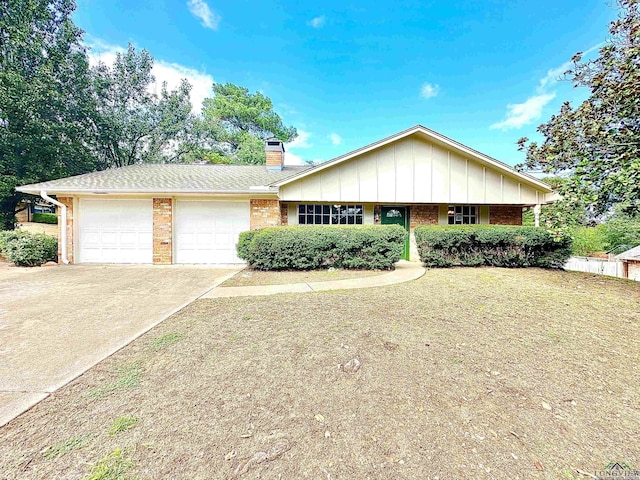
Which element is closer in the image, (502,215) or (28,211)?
(502,215)

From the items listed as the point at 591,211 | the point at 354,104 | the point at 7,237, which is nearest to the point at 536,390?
the point at 591,211

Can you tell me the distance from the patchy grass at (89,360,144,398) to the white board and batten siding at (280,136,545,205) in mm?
7201

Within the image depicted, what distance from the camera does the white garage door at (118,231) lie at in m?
9.80

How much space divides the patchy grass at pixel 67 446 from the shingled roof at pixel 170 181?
7.84 m

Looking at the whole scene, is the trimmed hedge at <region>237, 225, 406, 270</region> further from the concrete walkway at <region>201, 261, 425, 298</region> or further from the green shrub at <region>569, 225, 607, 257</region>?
the green shrub at <region>569, 225, 607, 257</region>

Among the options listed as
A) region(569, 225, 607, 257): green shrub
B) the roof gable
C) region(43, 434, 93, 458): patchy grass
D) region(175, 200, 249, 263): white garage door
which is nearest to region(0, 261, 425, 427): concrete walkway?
region(43, 434, 93, 458): patchy grass

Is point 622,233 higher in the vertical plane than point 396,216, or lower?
lower

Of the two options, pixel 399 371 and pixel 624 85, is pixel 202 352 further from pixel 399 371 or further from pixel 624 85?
pixel 624 85

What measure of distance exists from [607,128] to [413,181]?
4.67 metres

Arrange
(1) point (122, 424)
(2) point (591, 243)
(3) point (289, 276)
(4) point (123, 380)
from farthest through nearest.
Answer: (2) point (591, 243), (3) point (289, 276), (4) point (123, 380), (1) point (122, 424)

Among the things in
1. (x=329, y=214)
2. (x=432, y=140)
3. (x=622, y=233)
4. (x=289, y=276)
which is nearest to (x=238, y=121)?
(x=329, y=214)

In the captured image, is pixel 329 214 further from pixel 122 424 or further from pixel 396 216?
pixel 122 424

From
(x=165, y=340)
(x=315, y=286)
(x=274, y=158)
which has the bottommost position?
(x=165, y=340)

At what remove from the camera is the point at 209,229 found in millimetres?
10062
